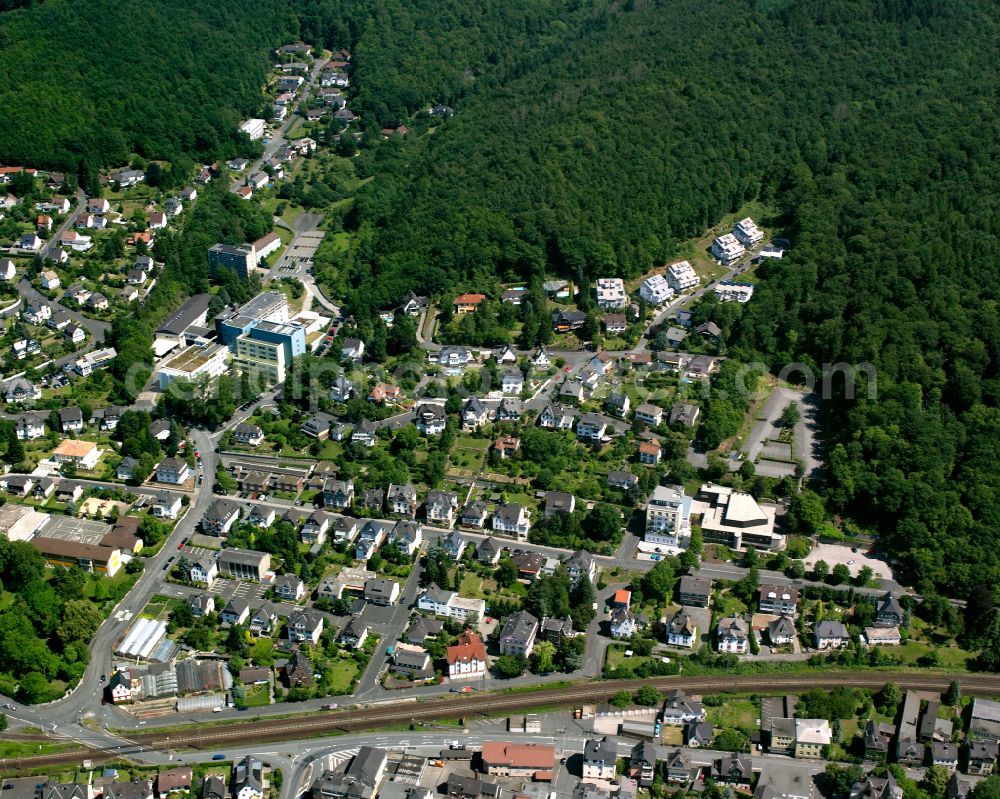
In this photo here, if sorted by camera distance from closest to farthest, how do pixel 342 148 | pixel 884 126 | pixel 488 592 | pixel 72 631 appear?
pixel 72 631, pixel 488 592, pixel 884 126, pixel 342 148

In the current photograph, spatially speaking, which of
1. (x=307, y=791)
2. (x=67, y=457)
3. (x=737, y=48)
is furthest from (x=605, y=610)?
(x=737, y=48)

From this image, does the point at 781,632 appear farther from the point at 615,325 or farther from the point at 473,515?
the point at 615,325

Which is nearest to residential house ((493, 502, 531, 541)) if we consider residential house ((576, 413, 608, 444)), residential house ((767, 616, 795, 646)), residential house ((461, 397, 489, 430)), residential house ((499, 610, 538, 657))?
residential house ((499, 610, 538, 657))

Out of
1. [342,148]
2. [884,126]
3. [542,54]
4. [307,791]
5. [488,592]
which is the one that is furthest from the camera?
[542,54]

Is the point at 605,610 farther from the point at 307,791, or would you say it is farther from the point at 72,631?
the point at 72,631

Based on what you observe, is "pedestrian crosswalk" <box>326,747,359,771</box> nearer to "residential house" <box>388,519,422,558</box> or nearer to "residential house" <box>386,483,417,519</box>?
"residential house" <box>388,519,422,558</box>

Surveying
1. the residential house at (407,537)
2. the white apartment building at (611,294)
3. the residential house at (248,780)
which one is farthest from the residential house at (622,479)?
the residential house at (248,780)
